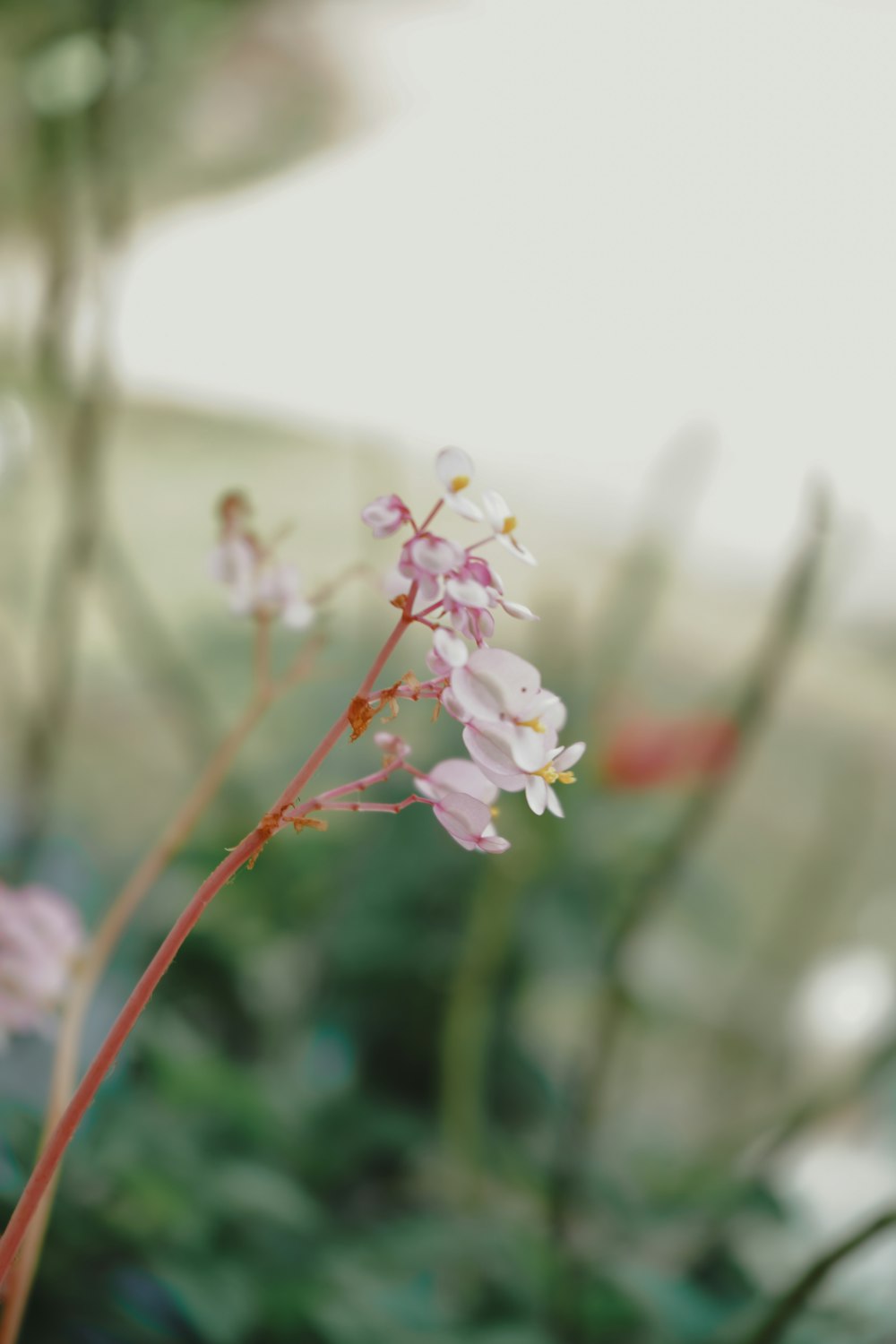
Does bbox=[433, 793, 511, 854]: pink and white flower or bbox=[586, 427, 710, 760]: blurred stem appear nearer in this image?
bbox=[433, 793, 511, 854]: pink and white flower

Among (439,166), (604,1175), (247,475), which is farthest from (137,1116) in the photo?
(439,166)

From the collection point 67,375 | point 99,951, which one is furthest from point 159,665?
point 99,951

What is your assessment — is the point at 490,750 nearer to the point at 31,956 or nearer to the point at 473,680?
the point at 473,680

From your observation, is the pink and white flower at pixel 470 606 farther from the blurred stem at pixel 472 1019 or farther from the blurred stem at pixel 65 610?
the blurred stem at pixel 65 610

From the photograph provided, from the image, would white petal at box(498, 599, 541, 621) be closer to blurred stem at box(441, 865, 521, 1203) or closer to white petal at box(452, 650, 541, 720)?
white petal at box(452, 650, 541, 720)

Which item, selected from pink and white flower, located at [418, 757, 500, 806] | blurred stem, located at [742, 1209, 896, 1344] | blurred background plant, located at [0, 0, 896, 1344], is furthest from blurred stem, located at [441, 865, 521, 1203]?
pink and white flower, located at [418, 757, 500, 806]

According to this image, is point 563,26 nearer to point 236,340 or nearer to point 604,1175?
point 236,340
